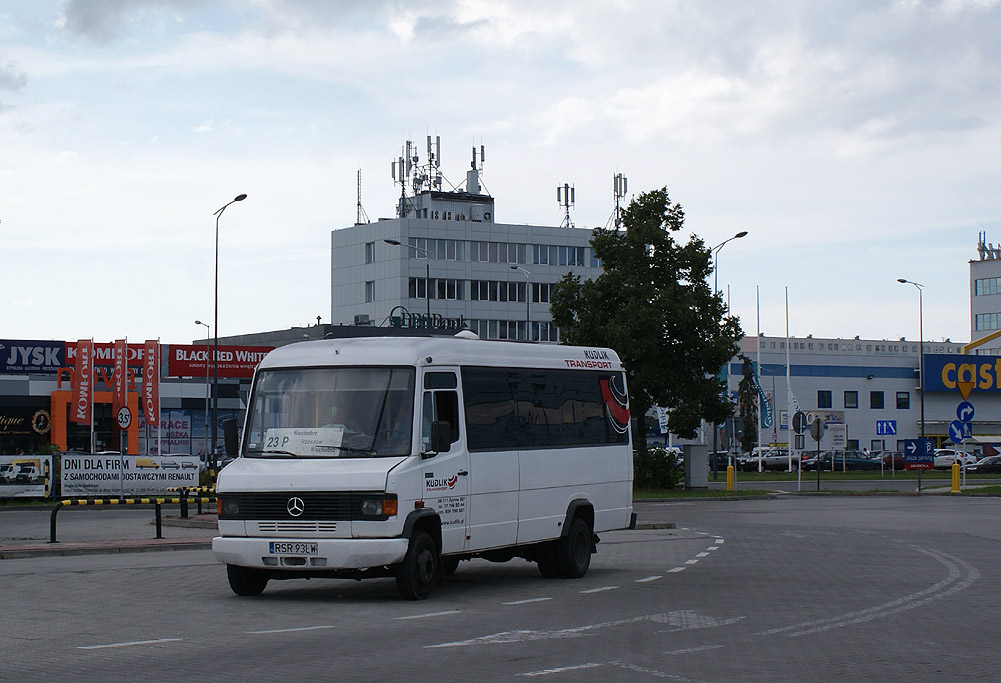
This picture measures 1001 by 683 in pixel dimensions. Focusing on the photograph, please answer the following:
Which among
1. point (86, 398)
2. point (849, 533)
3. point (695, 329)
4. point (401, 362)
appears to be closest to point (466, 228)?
point (86, 398)

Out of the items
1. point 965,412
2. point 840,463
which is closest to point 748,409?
point 840,463

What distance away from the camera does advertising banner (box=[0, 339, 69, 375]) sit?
227ft

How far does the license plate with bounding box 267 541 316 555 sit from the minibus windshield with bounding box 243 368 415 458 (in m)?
0.97

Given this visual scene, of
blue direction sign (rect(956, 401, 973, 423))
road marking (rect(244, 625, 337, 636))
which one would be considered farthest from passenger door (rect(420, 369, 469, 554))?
blue direction sign (rect(956, 401, 973, 423))

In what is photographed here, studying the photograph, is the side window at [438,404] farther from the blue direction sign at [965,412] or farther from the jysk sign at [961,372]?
the jysk sign at [961,372]

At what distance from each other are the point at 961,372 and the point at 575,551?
88.2 metres

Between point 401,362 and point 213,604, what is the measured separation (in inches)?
126

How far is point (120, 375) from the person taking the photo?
68.2 metres

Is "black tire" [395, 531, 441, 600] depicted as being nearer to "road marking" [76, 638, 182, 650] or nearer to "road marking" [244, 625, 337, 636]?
"road marking" [244, 625, 337, 636]

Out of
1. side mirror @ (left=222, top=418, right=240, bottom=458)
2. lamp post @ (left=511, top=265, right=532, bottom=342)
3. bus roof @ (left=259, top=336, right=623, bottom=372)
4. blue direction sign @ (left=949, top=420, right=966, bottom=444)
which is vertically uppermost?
lamp post @ (left=511, top=265, right=532, bottom=342)

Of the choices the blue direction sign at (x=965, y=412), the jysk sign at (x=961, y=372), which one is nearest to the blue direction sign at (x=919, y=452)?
the blue direction sign at (x=965, y=412)

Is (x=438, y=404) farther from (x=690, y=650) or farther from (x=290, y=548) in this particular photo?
(x=690, y=650)

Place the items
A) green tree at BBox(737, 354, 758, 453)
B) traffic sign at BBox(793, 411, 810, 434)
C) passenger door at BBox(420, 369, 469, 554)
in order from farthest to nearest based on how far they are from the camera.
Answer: green tree at BBox(737, 354, 758, 453), traffic sign at BBox(793, 411, 810, 434), passenger door at BBox(420, 369, 469, 554)

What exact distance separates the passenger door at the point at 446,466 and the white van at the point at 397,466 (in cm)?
2
